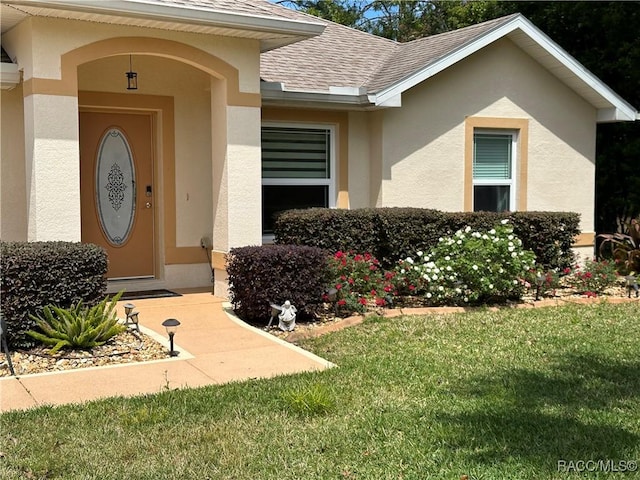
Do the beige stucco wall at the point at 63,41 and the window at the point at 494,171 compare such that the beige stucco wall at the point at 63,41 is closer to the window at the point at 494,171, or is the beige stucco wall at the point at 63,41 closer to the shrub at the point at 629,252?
the window at the point at 494,171

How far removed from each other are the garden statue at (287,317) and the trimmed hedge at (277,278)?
163 mm

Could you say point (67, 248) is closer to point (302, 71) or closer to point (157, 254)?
point (157, 254)

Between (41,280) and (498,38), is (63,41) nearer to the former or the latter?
(41,280)

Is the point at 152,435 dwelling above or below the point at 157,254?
below

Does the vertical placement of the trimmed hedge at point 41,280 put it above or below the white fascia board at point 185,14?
below

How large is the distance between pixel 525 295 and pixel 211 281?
473 cm

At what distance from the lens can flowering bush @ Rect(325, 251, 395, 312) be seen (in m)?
8.76

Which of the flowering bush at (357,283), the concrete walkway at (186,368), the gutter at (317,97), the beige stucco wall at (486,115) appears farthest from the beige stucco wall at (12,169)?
the beige stucco wall at (486,115)

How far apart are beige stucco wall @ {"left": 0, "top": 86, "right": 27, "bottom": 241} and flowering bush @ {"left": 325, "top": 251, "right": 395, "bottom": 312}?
4223 millimetres

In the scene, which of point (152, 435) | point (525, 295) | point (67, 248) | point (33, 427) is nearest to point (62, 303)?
point (67, 248)

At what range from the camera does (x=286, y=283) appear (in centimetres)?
823

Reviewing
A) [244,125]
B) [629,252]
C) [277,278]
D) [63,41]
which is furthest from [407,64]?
[63,41]

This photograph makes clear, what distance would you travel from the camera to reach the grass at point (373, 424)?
4.35 metres

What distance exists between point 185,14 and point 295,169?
11.8ft
